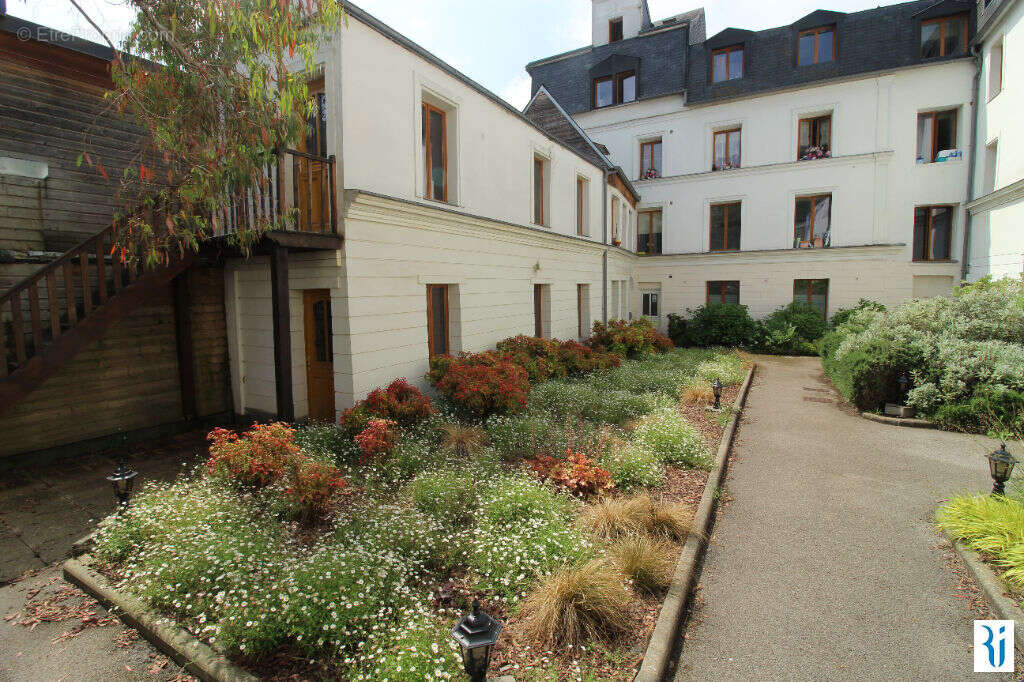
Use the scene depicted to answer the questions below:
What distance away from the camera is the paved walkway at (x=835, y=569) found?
343cm

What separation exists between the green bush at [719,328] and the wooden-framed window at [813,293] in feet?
6.36

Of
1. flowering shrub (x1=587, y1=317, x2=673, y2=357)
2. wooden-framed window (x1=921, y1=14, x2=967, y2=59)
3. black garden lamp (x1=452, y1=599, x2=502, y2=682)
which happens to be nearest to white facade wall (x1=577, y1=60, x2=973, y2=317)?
wooden-framed window (x1=921, y1=14, x2=967, y2=59)

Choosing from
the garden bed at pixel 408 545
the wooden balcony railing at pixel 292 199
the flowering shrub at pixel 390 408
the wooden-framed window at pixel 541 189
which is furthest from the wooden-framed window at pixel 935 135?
the wooden balcony railing at pixel 292 199

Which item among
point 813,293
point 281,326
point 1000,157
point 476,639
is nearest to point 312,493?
point 281,326

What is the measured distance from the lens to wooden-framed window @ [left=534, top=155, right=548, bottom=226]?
43.0 feet

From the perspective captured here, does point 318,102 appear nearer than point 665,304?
Yes

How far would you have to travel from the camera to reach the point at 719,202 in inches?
818

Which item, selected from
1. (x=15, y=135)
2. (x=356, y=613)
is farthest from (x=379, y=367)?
(x=15, y=135)

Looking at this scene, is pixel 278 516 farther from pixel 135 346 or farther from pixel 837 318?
pixel 837 318

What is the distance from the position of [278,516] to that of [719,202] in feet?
67.7

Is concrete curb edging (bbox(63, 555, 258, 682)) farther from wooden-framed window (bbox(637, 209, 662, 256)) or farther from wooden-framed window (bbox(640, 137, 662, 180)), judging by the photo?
wooden-framed window (bbox(640, 137, 662, 180))

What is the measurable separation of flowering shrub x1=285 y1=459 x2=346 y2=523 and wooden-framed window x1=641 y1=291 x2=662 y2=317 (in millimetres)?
19259

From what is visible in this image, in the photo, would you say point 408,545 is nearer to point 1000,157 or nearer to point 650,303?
point 1000,157

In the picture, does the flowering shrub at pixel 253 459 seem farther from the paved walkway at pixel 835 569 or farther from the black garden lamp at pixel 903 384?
the black garden lamp at pixel 903 384
